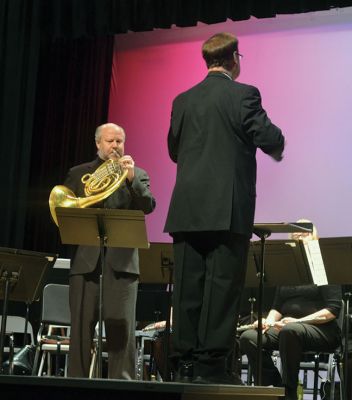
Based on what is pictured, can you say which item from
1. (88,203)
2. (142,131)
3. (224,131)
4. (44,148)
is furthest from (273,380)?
(44,148)

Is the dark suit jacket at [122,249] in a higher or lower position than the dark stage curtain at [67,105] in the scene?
lower

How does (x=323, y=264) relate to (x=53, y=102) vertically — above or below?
below

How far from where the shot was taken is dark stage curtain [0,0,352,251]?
7.60 meters

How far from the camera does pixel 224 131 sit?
3648 millimetres

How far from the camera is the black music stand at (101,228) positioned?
13.7 ft

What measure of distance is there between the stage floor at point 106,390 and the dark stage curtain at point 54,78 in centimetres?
480

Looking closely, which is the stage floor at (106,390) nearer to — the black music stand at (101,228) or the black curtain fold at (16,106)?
the black music stand at (101,228)

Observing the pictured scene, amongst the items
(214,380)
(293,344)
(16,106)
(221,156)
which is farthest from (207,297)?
(16,106)

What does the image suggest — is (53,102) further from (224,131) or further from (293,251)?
(224,131)

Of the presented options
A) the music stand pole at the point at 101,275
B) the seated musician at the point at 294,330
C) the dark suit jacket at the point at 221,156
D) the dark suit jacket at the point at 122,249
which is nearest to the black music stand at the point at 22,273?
the dark suit jacket at the point at 122,249

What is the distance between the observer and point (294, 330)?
536cm

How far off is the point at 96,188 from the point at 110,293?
2.10 ft

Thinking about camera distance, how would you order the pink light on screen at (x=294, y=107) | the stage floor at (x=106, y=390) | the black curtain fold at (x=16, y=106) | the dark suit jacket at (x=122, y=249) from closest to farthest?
the stage floor at (x=106, y=390), the dark suit jacket at (x=122, y=249), the pink light on screen at (x=294, y=107), the black curtain fold at (x=16, y=106)

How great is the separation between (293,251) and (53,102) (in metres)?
4.46
